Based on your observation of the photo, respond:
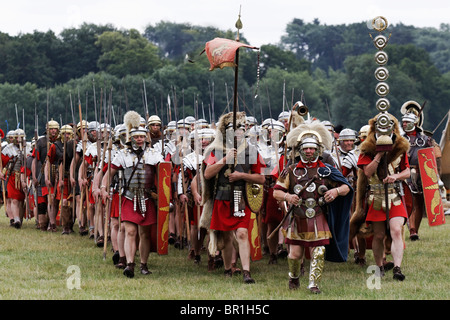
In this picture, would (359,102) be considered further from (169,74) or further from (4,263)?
(4,263)

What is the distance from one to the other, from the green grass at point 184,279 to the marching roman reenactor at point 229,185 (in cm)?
43

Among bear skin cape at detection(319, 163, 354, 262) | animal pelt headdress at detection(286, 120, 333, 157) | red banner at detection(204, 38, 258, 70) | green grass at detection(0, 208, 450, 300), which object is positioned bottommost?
green grass at detection(0, 208, 450, 300)

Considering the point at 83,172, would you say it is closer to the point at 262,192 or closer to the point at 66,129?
the point at 66,129

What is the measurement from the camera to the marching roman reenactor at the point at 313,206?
8953 millimetres

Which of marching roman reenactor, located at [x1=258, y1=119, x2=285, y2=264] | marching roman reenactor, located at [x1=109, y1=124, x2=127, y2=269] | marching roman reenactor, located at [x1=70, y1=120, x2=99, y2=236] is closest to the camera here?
marching roman reenactor, located at [x1=109, y1=124, x2=127, y2=269]

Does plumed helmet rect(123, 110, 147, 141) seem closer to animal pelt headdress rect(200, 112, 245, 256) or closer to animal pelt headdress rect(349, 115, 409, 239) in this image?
animal pelt headdress rect(200, 112, 245, 256)

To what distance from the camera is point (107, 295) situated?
8.96m

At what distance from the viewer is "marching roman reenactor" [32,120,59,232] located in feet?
51.1

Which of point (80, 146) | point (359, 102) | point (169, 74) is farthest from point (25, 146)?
point (359, 102)

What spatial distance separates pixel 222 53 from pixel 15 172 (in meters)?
8.42

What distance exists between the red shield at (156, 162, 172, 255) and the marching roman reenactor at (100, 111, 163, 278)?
0.26 ft

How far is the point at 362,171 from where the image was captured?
33.1ft

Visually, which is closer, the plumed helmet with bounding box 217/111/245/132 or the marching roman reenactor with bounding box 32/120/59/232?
the plumed helmet with bounding box 217/111/245/132
